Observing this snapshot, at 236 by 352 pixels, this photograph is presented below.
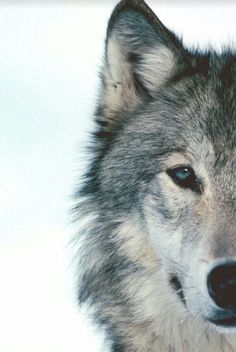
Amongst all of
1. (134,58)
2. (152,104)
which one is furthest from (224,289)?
(134,58)

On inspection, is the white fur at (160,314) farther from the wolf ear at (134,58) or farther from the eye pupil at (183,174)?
the wolf ear at (134,58)

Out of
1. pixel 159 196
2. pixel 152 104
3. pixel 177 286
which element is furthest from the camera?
pixel 152 104

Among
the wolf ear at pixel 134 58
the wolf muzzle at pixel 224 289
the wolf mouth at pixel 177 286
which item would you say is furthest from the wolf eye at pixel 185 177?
the wolf ear at pixel 134 58

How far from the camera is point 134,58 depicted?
16.6 ft

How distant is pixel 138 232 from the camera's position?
14.8 feet

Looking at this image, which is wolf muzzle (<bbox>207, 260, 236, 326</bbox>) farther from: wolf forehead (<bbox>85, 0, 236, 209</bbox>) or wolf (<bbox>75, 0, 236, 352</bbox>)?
wolf forehead (<bbox>85, 0, 236, 209</bbox>)

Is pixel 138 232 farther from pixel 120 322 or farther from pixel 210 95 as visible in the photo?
pixel 210 95

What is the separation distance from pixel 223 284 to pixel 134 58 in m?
1.83

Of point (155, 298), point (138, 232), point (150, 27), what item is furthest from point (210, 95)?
point (155, 298)

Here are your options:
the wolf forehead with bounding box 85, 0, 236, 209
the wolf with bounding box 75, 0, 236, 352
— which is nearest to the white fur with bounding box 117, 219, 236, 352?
the wolf with bounding box 75, 0, 236, 352

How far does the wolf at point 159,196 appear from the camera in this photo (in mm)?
4078

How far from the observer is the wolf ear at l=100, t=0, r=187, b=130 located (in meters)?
4.81

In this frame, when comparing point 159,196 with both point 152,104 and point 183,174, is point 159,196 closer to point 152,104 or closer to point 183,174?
point 183,174

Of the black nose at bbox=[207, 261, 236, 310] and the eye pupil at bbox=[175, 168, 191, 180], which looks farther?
the eye pupil at bbox=[175, 168, 191, 180]
